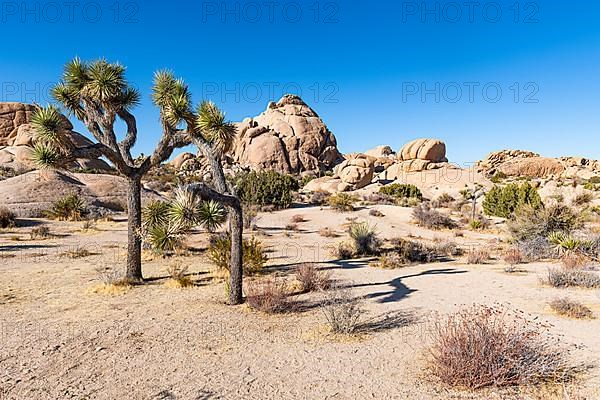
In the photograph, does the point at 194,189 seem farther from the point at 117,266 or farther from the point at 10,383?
the point at 117,266

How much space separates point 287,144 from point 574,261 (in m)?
46.2

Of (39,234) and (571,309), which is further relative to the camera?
(39,234)

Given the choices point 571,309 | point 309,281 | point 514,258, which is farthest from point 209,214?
point 514,258

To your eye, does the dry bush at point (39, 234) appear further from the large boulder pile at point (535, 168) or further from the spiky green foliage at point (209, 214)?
the large boulder pile at point (535, 168)

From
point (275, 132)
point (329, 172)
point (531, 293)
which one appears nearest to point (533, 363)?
point (531, 293)

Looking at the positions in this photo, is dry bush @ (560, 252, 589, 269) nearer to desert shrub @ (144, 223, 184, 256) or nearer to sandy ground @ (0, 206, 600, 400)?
sandy ground @ (0, 206, 600, 400)

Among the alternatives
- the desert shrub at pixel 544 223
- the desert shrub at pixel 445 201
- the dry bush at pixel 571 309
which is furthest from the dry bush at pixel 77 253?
the desert shrub at pixel 445 201

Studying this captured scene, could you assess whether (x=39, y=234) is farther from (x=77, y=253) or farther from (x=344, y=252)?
(x=344, y=252)

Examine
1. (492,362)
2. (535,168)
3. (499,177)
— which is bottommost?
(492,362)

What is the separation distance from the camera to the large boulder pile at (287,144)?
53094 mm

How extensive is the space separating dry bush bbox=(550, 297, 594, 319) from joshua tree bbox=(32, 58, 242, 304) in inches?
232

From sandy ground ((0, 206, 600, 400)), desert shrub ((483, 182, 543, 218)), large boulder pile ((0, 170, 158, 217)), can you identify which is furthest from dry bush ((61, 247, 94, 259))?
desert shrub ((483, 182, 543, 218))

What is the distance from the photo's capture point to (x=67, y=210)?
19188 mm

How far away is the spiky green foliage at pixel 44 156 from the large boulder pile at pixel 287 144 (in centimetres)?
4473
